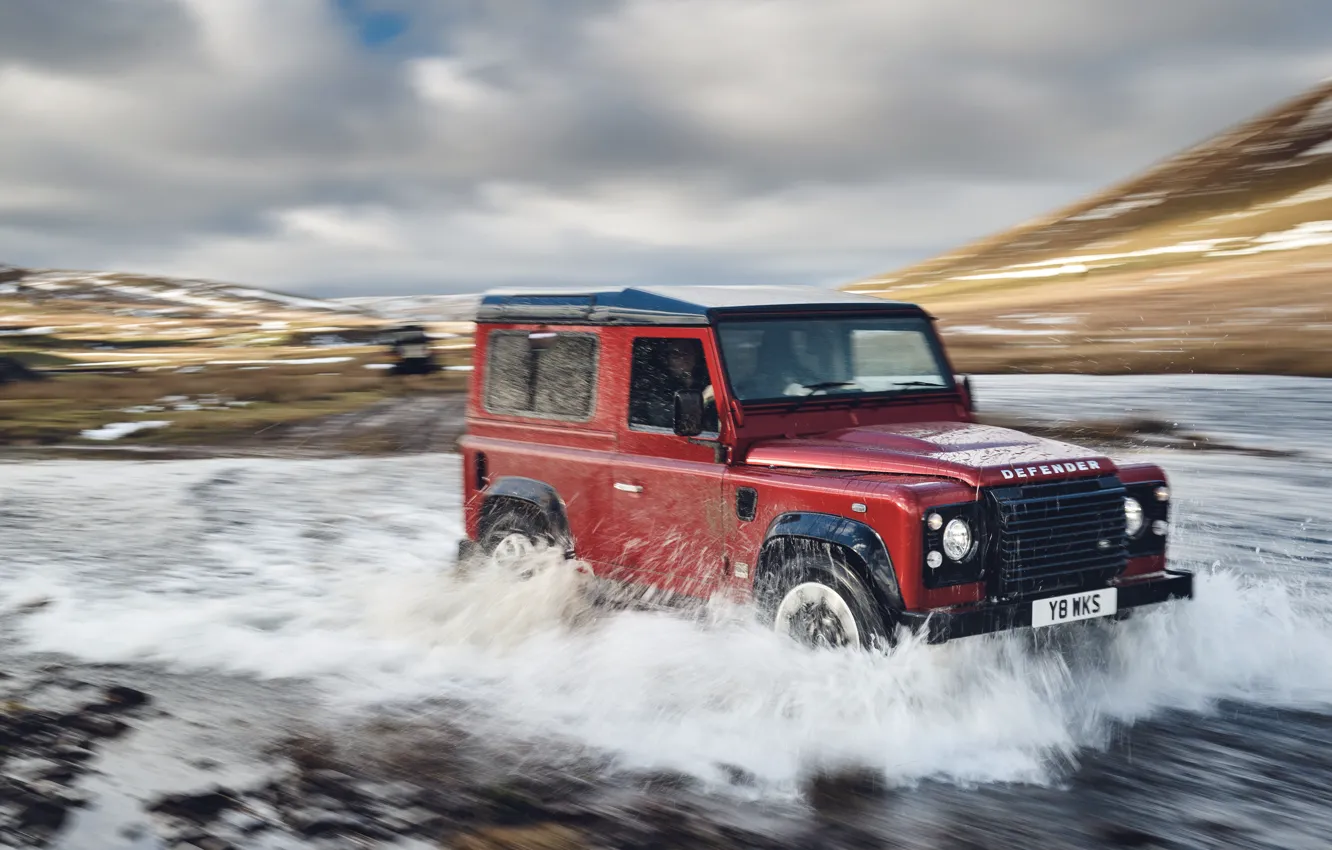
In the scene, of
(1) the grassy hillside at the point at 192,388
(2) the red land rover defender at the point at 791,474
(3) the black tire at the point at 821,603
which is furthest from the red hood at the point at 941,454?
(1) the grassy hillside at the point at 192,388

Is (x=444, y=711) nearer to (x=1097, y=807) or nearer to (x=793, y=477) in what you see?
(x=793, y=477)

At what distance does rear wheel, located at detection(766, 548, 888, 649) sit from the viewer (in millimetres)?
5105

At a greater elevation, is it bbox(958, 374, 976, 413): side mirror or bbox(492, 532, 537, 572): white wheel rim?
bbox(958, 374, 976, 413): side mirror

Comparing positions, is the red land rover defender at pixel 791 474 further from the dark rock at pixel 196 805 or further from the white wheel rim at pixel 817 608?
the dark rock at pixel 196 805

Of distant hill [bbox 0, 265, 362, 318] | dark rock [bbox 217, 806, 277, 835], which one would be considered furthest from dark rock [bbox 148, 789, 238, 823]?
distant hill [bbox 0, 265, 362, 318]

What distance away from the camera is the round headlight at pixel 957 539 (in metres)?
5.03

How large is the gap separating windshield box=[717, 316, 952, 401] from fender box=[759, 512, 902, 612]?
888mm

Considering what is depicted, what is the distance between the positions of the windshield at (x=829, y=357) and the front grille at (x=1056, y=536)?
1336 mm

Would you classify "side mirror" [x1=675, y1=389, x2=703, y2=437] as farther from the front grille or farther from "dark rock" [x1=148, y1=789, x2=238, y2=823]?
"dark rock" [x1=148, y1=789, x2=238, y2=823]

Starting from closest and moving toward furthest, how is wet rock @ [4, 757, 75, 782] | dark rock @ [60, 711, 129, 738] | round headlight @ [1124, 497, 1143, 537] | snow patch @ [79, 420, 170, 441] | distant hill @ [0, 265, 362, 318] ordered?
wet rock @ [4, 757, 75, 782] < dark rock @ [60, 711, 129, 738] < round headlight @ [1124, 497, 1143, 537] < snow patch @ [79, 420, 170, 441] < distant hill @ [0, 265, 362, 318]

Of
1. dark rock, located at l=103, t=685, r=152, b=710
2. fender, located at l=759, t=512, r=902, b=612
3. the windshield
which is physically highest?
the windshield

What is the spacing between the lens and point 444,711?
584cm

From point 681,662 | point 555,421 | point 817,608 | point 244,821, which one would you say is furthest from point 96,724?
point 817,608

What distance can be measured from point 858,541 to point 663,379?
1.73 meters
